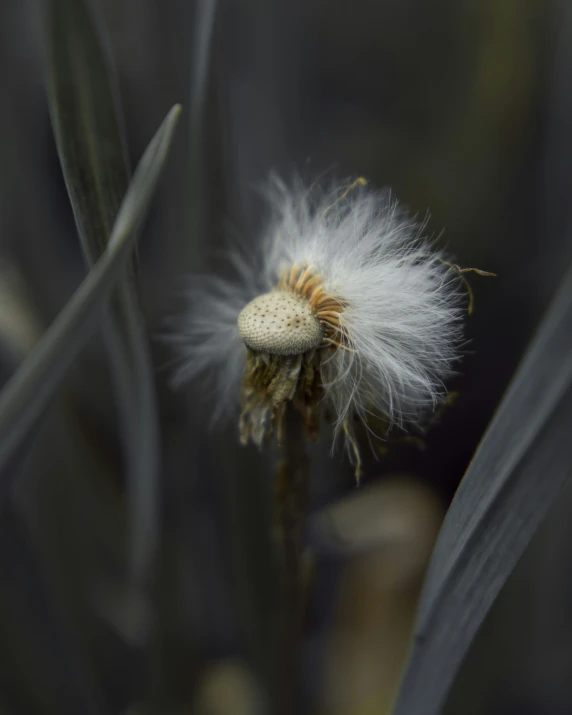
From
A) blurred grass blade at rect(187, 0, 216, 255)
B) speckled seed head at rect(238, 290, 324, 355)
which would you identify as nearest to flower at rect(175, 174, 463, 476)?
speckled seed head at rect(238, 290, 324, 355)

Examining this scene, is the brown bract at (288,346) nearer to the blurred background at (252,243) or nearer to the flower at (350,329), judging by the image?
the flower at (350,329)

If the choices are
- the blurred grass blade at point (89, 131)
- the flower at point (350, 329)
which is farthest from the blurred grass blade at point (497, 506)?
the blurred grass blade at point (89, 131)

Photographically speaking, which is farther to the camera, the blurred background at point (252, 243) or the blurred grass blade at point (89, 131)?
the blurred background at point (252, 243)

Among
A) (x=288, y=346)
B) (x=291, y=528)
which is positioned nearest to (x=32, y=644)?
(x=291, y=528)

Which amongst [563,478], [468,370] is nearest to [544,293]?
[468,370]

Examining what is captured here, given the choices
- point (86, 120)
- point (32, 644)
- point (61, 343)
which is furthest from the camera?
point (32, 644)

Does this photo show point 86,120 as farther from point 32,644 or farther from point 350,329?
point 32,644
